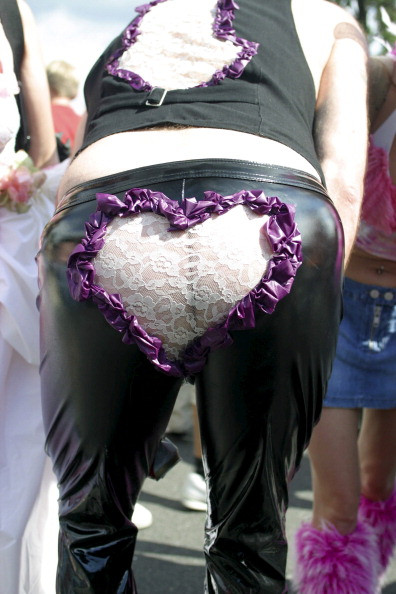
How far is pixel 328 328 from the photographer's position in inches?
52.4

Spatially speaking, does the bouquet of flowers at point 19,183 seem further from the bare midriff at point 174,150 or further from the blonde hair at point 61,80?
the blonde hair at point 61,80

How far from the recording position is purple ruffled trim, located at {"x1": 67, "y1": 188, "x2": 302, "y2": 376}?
4.08 ft

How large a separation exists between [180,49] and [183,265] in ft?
1.72

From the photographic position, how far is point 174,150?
1345 millimetres

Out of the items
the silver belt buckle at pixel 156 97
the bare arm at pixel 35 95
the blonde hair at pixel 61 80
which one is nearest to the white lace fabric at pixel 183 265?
the silver belt buckle at pixel 156 97

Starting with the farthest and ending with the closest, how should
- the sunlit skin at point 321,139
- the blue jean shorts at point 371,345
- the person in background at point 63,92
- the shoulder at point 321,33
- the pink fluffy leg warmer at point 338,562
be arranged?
the person in background at point 63,92
the blue jean shorts at point 371,345
the pink fluffy leg warmer at point 338,562
the shoulder at point 321,33
the sunlit skin at point 321,139

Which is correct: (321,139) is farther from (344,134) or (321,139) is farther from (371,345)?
(371,345)

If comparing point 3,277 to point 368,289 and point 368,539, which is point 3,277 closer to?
point 368,289

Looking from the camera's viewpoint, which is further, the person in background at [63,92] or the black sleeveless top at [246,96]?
the person in background at [63,92]

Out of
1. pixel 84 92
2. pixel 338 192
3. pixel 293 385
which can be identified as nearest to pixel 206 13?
pixel 84 92

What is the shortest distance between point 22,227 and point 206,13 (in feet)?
3.01

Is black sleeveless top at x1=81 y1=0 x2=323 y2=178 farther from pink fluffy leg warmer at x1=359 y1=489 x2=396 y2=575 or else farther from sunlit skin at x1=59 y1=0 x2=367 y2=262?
pink fluffy leg warmer at x1=359 y1=489 x2=396 y2=575

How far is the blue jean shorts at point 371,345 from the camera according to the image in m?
2.29

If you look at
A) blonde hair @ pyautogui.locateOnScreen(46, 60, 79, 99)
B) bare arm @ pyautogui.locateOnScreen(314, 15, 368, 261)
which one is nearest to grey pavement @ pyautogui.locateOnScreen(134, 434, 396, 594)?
bare arm @ pyautogui.locateOnScreen(314, 15, 368, 261)
